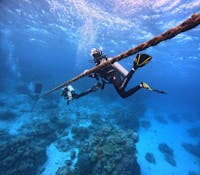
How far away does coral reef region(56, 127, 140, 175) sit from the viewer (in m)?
9.48

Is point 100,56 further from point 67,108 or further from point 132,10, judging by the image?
point 67,108

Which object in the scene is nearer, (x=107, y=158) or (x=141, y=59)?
(x=141, y=59)

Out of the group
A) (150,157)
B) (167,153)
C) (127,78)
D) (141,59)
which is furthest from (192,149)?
(141,59)

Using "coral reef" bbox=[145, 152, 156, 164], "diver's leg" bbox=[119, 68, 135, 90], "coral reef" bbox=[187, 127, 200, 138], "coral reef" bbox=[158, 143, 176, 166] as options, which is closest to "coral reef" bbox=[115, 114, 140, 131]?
"coral reef" bbox=[158, 143, 176, 166]

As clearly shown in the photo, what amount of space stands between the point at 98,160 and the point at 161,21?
1650 centimetres

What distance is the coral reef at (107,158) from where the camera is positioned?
9.48 meters

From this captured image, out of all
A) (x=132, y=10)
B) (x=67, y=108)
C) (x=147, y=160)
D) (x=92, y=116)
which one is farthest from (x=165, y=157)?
(x=132, y=10)

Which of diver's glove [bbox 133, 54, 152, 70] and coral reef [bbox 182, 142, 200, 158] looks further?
coral reef [bbox 182, 142, 200, 158]

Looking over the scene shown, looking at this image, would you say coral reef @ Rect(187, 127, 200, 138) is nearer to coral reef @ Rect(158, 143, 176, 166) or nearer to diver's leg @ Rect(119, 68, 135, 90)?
coral reef @ Rect(158, 143, 176, 166)

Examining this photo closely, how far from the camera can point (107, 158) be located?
9.63 metres

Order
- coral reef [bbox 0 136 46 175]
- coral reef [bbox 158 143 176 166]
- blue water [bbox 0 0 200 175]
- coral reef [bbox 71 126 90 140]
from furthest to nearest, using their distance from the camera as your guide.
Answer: coral reef [bbox 158 143 176 166] < coral reef [bbox 71 126 90 140] < blue water [bbox 0 0 200 175] < coral reef [bbox 0 136 46 175]

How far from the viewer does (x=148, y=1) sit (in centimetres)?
1464

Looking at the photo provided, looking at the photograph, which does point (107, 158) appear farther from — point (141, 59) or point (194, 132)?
point (194, 132)

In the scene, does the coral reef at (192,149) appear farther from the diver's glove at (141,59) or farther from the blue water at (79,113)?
the diver's glove at (141,59)
